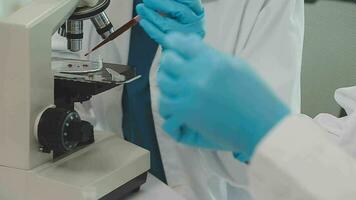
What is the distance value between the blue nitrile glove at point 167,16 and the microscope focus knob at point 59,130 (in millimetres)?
210

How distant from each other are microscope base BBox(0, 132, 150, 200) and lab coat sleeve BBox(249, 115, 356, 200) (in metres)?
0.39

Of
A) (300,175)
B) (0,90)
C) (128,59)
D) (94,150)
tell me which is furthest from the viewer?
(128,59)

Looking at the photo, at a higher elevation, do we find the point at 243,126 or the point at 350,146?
the point at 243,126

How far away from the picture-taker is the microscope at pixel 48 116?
0.93 m

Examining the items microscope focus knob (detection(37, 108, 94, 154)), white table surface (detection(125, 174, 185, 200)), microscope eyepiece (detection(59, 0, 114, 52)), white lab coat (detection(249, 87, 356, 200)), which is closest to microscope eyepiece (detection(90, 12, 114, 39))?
microscope eyepiece (detection(59, 0, 114, 52))

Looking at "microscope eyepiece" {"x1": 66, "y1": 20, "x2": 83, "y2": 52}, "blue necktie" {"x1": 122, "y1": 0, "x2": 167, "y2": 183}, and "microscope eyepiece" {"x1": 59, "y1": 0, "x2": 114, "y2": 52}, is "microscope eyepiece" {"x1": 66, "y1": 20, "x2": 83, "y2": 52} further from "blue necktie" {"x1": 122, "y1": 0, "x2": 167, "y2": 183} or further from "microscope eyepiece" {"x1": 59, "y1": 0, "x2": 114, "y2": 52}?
"blue necktie" {"x1": 122, "y1": 0, "x2": 167, "y2": 183}

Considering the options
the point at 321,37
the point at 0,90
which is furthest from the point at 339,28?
the point at 0,90

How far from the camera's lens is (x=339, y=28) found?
1950 mm

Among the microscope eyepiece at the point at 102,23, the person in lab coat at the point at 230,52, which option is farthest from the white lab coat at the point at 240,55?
the microscope eyepiece at the point at 102,23

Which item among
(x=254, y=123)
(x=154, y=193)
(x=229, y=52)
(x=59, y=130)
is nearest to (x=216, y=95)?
(x=254, y=123)

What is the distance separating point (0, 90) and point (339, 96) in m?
0.76

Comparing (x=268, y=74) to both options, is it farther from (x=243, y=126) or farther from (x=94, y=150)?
(x=243, y=126)

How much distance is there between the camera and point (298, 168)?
649mm

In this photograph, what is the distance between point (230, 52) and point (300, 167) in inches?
25.8
